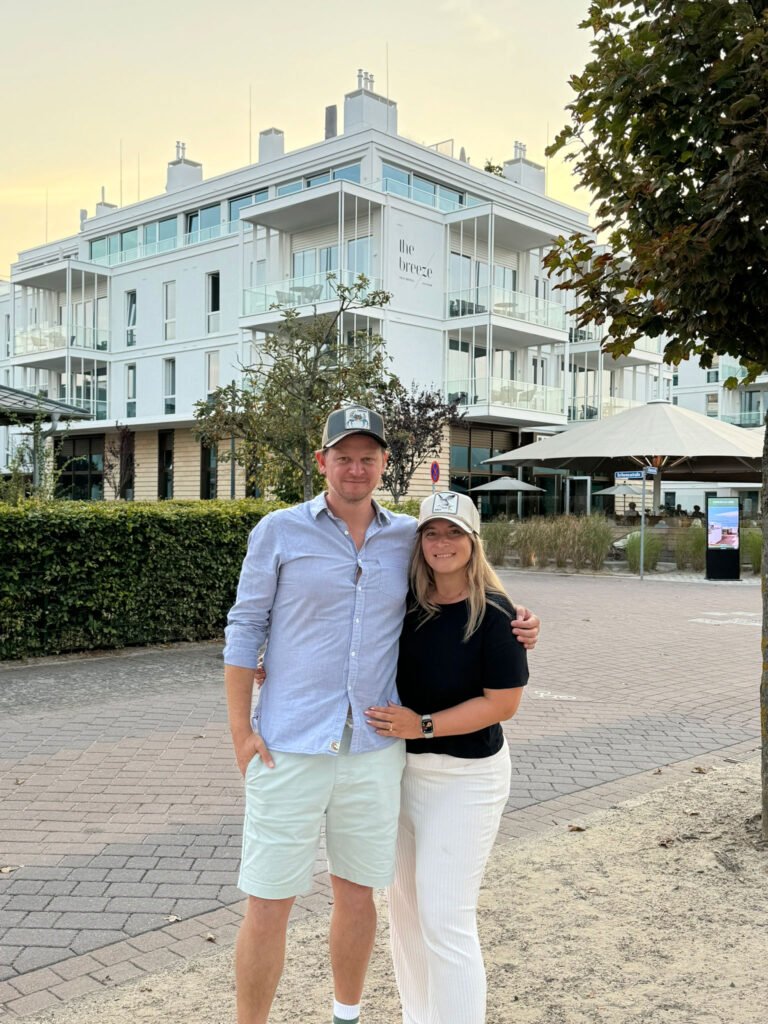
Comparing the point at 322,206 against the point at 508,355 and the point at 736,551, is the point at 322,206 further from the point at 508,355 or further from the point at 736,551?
the point at 736,551

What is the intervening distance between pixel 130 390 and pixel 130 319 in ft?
10.3

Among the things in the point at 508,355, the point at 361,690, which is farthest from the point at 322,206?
the point at 361,690

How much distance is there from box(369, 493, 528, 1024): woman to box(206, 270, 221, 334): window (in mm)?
36785

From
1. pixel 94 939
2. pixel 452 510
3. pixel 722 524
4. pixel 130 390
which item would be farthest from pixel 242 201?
pixel 452 510

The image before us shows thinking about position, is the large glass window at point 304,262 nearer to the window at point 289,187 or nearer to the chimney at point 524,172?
the window at point 289,187

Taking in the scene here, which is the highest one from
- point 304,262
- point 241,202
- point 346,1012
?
point 241,202

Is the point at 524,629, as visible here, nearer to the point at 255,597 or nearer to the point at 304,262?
the point at 255,597

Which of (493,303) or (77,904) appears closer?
(77,904)

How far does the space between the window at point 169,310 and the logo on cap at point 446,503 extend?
38.7 meters

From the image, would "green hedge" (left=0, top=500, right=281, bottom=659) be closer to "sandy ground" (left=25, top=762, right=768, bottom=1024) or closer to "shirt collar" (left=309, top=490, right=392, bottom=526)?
"sandy ground" (left=25, top=762, right=768, bottom=1024)

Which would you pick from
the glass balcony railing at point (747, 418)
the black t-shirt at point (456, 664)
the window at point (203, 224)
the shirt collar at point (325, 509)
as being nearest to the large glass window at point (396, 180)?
the window at point (203, 224)

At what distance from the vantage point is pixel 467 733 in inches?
103

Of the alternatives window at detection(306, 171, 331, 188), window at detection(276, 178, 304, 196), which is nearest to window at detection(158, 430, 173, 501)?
window at detection(276, 178, 304, 196)

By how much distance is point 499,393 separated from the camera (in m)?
34.2
